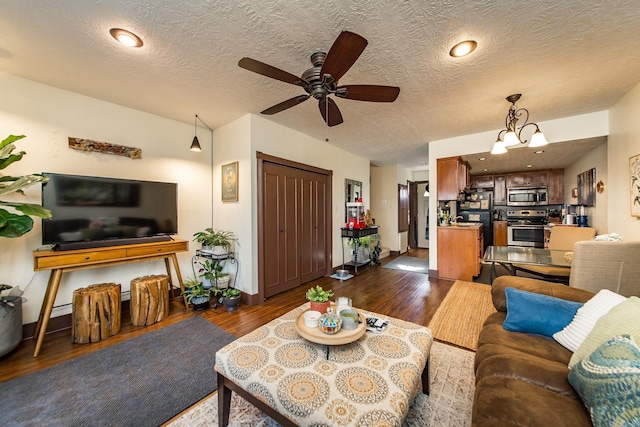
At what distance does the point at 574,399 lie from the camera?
3.45 feet

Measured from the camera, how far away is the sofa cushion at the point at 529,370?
1132mm

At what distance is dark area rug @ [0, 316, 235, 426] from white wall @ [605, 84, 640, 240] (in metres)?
4.46

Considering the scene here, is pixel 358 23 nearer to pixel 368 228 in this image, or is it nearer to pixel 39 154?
pixel 39 154

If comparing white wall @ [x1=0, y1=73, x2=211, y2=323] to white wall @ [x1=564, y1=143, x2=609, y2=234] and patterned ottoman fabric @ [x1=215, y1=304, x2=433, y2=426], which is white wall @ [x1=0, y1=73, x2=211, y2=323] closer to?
patterned ottoman fabric @ [x1=215, y1=304, x2=433, y2=426]

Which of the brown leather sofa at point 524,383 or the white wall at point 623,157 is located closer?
the brown leather sofa at point 524,383

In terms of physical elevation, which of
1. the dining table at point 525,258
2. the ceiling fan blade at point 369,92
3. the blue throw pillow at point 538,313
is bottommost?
the blue throw pillow at point 538,313

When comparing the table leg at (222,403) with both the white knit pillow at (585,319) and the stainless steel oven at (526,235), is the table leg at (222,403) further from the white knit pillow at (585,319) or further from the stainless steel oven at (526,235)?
the stainless steel oven at (526,235)

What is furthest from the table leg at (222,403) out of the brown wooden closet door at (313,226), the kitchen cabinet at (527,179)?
the kitchen cabinet at (527,179)

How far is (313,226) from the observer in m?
4.35

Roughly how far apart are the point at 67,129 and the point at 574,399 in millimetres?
4513

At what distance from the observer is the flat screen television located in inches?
96.1

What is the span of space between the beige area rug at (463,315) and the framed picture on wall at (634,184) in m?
1.76

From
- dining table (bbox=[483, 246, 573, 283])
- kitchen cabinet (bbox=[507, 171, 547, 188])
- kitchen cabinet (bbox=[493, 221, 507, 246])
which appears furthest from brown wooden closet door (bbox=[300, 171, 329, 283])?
kitchen cabinet (bbox=[507, 171, 547, 188])

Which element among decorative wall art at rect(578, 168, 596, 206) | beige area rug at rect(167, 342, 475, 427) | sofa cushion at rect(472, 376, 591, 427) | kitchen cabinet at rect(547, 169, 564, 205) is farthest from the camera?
kitchen cabinet at rect(547, 169, 564, 205)
